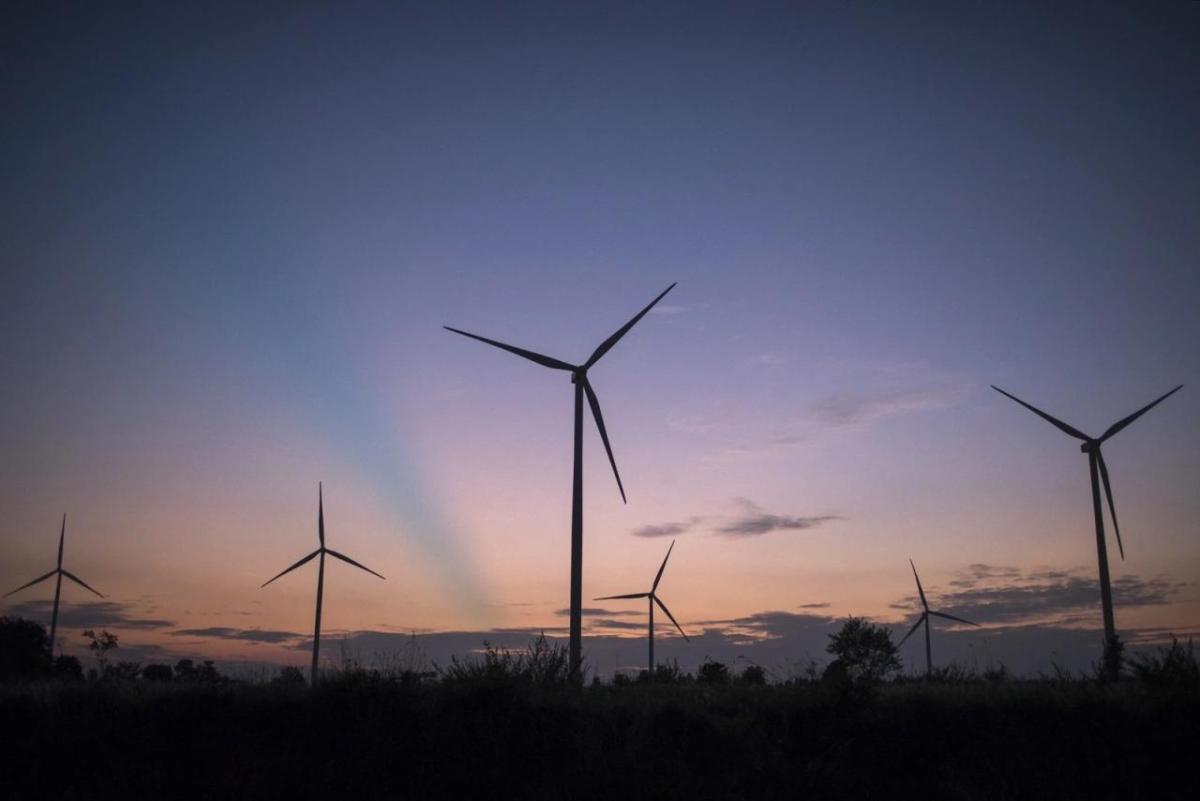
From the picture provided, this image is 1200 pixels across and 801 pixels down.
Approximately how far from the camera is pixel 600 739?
2433 centimetres

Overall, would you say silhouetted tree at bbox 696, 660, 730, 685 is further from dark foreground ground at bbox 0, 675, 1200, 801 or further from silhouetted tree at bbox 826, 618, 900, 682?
silhouetted tree at bbox 826, 618, 900, 682

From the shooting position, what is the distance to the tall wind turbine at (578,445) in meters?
32.8

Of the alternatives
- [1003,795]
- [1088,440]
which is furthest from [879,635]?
[1003,795]

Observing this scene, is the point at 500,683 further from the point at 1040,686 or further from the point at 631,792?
the point at 1040,686

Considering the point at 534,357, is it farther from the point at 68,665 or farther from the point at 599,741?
the point at 68,665

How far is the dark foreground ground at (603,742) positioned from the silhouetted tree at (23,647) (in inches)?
2065

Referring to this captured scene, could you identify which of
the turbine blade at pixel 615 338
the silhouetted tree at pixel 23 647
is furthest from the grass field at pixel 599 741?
the silhouetted tree at pixel 23 647

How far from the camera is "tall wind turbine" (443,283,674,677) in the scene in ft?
107

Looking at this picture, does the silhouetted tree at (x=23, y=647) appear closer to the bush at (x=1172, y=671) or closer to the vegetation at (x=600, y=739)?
the vegetation at (x=600, y=739)

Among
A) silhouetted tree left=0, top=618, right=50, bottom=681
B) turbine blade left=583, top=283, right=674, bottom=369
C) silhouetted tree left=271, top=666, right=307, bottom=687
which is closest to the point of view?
silhouetted tree left=271, top=666, right=307, bottom=687

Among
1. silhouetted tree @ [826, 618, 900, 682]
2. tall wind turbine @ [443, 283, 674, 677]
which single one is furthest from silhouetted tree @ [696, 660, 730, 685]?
silhouetted tree @ [826, 618, 900, 682]

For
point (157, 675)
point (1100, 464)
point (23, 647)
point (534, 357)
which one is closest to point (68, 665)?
point (23, 647)

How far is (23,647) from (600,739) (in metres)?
80.5

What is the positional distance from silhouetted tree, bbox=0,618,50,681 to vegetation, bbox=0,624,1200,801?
52.4 meters
